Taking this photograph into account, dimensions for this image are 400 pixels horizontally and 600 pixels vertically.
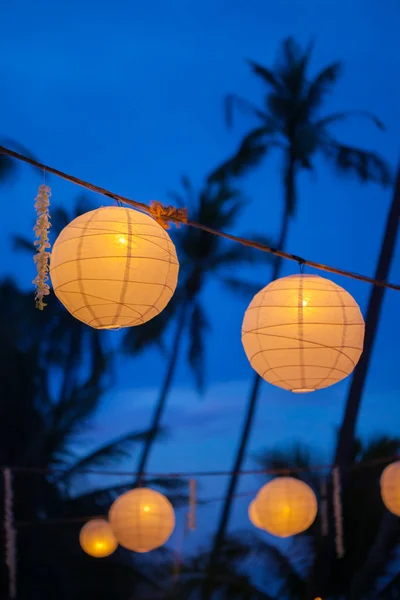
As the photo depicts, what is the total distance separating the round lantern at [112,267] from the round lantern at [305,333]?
0.58m

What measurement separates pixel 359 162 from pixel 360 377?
5.15 meters

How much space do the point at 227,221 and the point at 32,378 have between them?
5232 mm

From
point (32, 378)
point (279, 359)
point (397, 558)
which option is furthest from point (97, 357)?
point (279, 359)

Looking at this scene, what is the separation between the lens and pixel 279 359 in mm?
3379

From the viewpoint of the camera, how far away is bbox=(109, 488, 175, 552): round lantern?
272 inches

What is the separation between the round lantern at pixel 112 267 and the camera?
9.41ft

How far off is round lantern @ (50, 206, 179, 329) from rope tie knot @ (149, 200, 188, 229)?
70mm

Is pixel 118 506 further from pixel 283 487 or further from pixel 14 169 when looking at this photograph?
pixel 14 169

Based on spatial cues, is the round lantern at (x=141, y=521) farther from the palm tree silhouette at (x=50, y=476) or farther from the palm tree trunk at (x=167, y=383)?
the palm tree trunk at (x=167, y=383)

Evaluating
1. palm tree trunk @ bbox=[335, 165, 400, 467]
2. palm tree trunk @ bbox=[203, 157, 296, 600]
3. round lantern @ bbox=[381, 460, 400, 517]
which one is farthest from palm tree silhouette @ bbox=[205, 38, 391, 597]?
round lantern @ bbox=[381, 460, 400, 517]

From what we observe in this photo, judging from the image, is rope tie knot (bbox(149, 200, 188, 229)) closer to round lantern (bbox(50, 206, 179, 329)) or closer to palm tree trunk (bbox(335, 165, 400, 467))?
round lantern (bbox(50, 206, 179, 329))

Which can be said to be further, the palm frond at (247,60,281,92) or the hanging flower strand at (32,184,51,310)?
the palm frond at (247,60,281,92)

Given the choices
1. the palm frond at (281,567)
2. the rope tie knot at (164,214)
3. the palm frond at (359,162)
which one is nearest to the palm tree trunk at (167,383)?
the palm frond at (281,567)

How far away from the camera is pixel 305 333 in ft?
10.9
